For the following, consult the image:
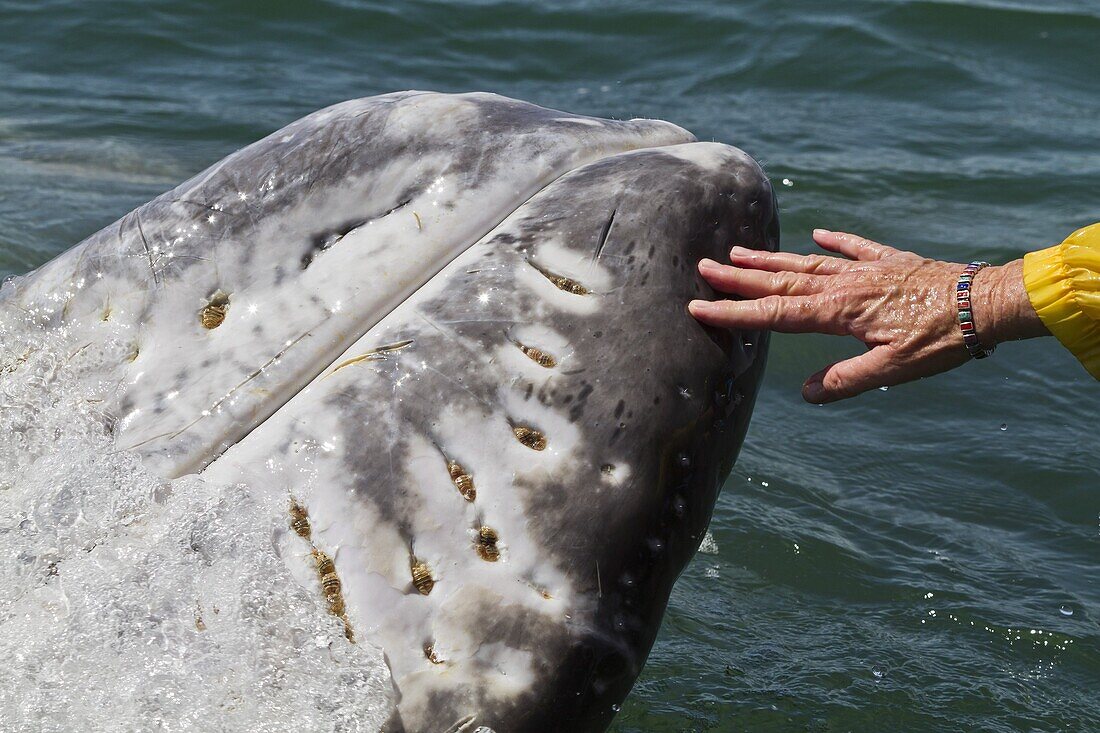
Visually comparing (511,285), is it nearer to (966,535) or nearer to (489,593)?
(489,593)

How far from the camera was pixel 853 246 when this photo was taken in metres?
3.08

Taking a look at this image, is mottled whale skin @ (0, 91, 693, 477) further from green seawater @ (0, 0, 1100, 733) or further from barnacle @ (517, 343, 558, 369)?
green seawater @ (0, 0, 1100, 733)

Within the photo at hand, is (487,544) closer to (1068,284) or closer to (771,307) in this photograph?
(771,307)

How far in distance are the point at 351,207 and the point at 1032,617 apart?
279cm

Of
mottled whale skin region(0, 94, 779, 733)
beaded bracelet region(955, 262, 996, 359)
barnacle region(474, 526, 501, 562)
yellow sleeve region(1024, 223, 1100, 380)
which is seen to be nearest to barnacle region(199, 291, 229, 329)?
mottled whale skin region(0, 94, 779, 733)

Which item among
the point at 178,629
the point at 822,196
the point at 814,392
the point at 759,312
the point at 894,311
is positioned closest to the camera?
the point at 178,629

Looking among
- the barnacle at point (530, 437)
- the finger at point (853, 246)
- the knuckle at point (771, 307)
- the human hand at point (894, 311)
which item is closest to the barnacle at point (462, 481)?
the barnacle at point (530, 437)

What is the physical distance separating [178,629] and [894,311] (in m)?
1.67

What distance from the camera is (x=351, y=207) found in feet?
8.44

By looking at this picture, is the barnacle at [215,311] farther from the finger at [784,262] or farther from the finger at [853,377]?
the finger at [853,377]

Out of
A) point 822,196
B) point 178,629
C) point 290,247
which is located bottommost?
point 822,196

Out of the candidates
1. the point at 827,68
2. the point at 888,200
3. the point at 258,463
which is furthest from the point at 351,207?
the point at 827,68

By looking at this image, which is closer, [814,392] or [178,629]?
[178,629]

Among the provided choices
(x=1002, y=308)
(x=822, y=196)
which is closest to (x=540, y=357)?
(x=1002, y=308)
